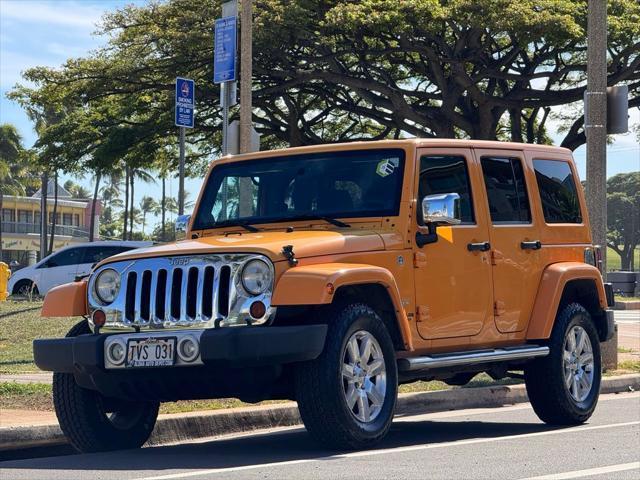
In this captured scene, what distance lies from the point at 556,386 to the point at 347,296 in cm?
253

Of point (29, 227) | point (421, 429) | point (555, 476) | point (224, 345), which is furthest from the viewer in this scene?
point (29, 227)

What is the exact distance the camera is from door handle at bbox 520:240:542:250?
32.6 ft

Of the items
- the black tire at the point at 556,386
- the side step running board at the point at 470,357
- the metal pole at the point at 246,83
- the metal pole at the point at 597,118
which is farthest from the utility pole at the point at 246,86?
the side step running board at the point at 470,357

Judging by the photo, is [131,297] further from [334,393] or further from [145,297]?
[334,393]

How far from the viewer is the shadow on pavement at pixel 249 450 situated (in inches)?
305

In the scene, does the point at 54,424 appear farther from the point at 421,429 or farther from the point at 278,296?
the point at 421,429

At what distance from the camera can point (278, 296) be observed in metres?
7.71

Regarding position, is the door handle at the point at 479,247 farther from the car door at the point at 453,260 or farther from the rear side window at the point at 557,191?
the rear side window at the point at 557,191

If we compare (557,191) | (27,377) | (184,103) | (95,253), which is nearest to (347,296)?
(557,191)

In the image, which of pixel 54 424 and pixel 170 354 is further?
pixel 54 424

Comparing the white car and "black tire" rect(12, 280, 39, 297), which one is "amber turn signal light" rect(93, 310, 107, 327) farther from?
"black tire" rect(12, 280, 39, 297)

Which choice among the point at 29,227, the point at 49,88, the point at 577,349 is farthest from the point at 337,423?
the point at 29,227

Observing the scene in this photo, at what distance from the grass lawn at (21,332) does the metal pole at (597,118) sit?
628 centimetres

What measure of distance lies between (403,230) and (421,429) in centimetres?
193
